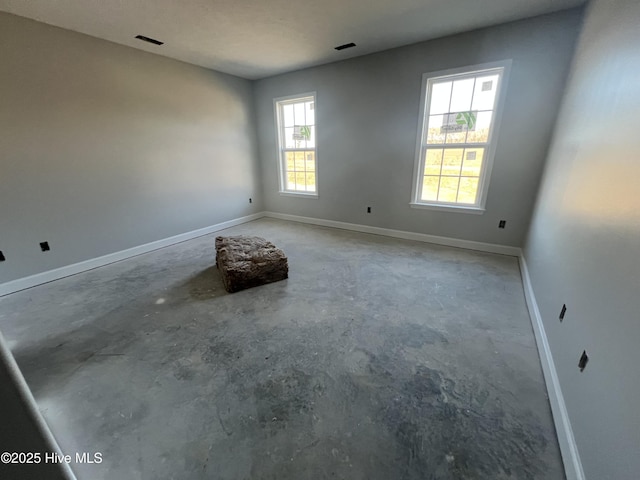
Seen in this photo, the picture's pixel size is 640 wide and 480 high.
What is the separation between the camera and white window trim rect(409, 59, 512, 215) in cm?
309

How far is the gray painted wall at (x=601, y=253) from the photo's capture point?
0.94 meters

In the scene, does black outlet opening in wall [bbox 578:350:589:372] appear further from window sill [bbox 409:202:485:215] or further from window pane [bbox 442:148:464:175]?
window pane [bbox 442:148:464:175]

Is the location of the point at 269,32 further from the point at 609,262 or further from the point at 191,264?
the point at 609,262

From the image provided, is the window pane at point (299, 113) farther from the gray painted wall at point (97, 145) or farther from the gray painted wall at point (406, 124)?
the gray painted wall at point (97, 145)

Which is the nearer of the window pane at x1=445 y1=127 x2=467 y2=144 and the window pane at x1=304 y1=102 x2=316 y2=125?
the window pane at x1=445 y1=127 x2=467 y2=144

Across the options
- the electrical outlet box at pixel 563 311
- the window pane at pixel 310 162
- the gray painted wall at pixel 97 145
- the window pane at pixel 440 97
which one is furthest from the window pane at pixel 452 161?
the gray painted wall at pixel 97 145

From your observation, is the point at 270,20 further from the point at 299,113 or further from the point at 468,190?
the point at 468,190

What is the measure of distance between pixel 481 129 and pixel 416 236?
5.42ft

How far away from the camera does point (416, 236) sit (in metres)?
4.12

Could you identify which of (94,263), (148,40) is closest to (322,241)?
(94,263)

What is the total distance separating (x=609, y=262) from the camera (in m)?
1.19

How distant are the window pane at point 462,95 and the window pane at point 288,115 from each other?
279 centimetres

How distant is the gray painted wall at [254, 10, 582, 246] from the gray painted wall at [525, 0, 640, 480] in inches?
26.3

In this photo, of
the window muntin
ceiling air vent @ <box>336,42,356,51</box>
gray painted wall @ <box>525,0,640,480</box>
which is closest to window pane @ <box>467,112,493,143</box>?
the window muntin
